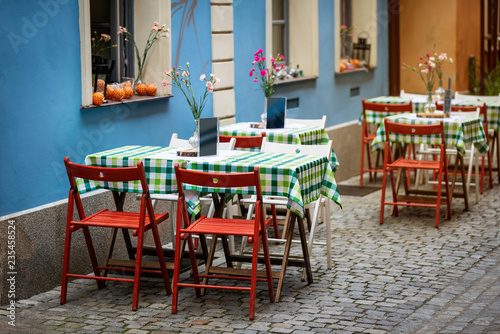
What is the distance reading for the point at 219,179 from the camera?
218 inches

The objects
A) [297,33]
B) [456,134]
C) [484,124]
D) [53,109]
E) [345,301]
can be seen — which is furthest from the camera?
[297,33]

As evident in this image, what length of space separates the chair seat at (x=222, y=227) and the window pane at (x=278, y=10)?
5.48m

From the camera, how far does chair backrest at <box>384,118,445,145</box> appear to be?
8391mm

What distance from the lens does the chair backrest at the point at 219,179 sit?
17.9 feet

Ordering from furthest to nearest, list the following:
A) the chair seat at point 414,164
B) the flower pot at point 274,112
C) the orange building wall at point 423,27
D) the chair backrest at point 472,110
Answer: the orange building wall at point 423,27, the chair backrest at point 472,110, the chair seat at point 414,164, the flower pot at point 274,112

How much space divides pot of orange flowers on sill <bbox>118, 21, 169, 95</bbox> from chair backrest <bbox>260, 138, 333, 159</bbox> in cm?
146

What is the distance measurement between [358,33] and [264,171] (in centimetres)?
760

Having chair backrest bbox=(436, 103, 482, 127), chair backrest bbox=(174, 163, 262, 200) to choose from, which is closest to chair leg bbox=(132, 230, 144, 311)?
chair backrest bbox=(174, 163, 262, 200)

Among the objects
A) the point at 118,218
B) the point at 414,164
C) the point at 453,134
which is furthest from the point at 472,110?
the point at 118,218

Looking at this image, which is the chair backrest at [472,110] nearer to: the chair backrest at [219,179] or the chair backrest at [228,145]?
the chair backrest at [228,145]

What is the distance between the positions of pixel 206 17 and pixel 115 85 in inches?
62.4

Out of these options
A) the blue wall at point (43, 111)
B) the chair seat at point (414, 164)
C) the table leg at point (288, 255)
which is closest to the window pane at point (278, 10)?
the chair seat at point (414, 164)

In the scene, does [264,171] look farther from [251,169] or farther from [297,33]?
[297,33]

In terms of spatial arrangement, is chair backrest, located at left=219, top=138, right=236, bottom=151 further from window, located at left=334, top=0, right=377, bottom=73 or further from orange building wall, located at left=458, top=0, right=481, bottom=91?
orange building wall, located at left=458, top=0, right=481, bottom=91
